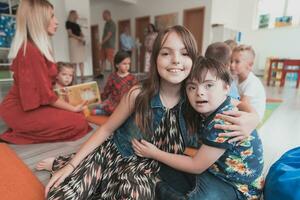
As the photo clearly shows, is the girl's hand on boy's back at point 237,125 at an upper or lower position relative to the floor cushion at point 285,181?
upper

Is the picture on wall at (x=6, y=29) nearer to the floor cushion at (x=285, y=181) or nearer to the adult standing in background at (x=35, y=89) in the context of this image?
the adult standing in background at (x=35, y=89)

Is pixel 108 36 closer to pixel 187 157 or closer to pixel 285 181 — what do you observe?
pixel 187 157

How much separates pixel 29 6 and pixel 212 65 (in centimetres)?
114

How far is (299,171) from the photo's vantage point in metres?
0.63

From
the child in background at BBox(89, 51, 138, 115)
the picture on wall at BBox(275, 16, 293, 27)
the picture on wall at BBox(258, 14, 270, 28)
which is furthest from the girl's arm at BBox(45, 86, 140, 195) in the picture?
the picture on wall at BBox(258, 14, 270, 28)

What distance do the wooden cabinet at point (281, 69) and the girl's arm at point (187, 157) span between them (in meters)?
4.55

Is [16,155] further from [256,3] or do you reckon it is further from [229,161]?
[256,3]

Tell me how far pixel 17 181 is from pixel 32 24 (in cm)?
88

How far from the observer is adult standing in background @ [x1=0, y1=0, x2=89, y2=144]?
4.01 feet

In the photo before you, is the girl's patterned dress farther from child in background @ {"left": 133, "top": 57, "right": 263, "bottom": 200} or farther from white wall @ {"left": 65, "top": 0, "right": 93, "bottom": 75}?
white wall @ {"left": 65, "top": 0, "right": 93, "bottom": 75}

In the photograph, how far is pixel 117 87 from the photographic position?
211 cm

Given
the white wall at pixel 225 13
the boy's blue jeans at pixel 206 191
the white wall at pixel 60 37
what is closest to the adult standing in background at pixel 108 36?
the white wall at pixel 60 37

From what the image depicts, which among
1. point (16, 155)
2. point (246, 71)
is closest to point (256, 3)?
point (246, 71)

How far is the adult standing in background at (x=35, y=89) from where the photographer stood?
1.22 m
